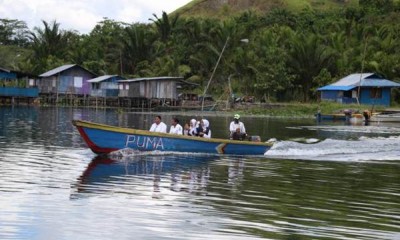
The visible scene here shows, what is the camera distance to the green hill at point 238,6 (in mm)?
118375

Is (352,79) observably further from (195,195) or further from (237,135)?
(195,195)

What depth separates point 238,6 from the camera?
128 meters

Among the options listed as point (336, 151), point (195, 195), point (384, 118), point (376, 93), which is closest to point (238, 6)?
point (376, 93)

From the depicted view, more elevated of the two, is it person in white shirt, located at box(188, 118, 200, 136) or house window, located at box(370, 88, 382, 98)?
house window, located at box(370, 88, 382, 98)

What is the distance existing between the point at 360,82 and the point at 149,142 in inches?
1658

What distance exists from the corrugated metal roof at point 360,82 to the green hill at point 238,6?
54164 mm

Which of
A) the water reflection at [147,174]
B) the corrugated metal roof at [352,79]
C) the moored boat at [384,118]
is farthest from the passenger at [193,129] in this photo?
the corrugated metal roof at [352,79]

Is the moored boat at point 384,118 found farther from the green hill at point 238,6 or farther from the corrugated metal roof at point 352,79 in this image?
the green hill at point 238,6

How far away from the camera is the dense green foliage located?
213ft

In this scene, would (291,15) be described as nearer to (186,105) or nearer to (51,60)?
(186,105)

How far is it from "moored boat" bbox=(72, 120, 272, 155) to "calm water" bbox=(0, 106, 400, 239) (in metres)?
0.45

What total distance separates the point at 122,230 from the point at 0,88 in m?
60.3

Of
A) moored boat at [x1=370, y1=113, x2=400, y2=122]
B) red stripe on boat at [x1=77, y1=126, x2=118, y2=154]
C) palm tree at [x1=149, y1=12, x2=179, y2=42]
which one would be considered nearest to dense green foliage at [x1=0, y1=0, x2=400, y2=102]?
palm tree at [x1=149, y1=12, x2=179, y2=42]

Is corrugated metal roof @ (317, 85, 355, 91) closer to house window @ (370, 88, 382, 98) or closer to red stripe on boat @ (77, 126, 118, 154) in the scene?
house window @ (370, 88, 382, 98)
